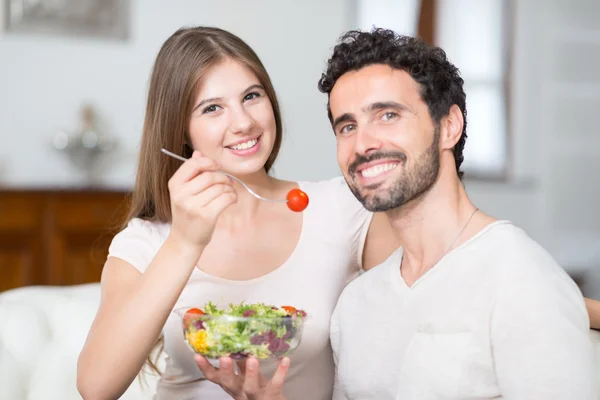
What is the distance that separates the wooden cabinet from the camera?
4.34 metres

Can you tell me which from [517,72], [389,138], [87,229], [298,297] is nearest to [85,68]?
[87,229]

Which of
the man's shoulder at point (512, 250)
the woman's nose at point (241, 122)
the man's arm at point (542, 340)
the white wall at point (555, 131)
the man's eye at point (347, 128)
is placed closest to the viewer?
the man's arm at point (542, 340)

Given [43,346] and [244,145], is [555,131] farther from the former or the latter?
[43,346]

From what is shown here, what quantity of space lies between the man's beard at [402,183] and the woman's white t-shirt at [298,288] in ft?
1.45

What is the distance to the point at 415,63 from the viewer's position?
68.8 inches

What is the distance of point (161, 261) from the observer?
1662 millimetres

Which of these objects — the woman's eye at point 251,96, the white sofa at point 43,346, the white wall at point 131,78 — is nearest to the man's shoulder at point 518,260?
the woman's eye at point 251,96

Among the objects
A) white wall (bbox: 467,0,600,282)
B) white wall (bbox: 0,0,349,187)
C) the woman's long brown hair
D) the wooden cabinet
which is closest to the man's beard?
the woman's long brown hair

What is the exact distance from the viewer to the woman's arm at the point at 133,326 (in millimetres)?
1655

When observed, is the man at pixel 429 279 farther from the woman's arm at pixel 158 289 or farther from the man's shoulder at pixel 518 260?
the woman's arm at pixel 158 289

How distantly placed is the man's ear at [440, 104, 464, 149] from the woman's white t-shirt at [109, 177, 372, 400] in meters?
0.49

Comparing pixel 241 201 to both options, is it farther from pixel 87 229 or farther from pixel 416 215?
pixel 87 229

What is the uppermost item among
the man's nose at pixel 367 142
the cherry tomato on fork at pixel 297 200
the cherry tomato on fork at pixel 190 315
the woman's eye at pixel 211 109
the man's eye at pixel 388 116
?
the man's eye at pixel 388 116

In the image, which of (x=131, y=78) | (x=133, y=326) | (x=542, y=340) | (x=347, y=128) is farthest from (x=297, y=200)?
(x=131, y=78)
